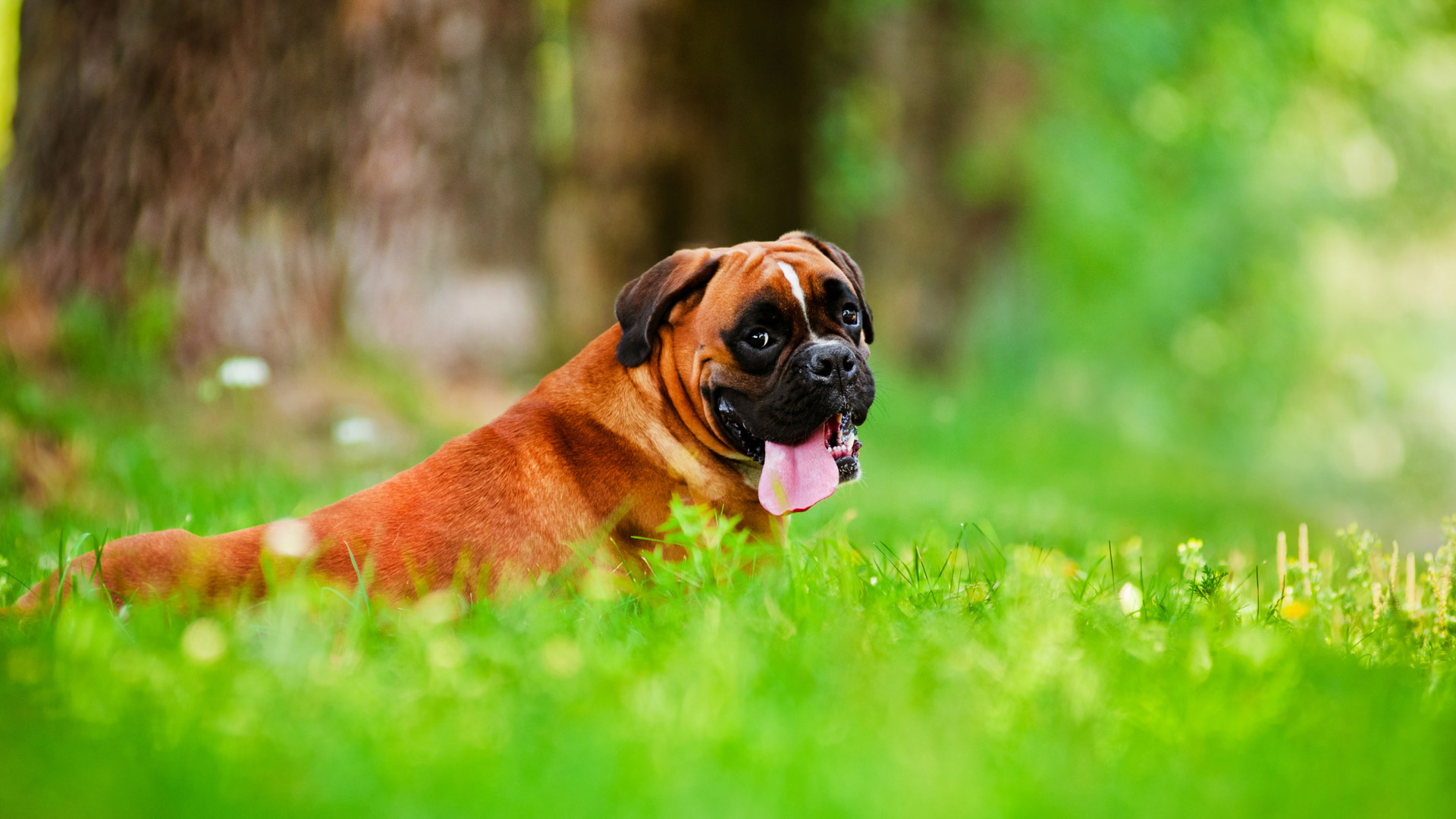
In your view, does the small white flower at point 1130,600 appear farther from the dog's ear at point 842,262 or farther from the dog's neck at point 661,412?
the dog's ear at point 842,262

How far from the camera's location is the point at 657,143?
359 inches

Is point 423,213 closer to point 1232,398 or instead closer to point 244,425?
point 244,425

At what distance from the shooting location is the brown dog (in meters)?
3.19

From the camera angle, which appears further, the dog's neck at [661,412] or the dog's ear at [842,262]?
the dog's ear at [842,262]

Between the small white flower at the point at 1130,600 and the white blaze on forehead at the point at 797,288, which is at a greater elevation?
the white blaze on forehead at the point at 797,288

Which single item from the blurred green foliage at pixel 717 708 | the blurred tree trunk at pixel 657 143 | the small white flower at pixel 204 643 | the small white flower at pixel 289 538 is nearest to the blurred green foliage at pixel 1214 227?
the blurred tree trunk at pixel 657 143

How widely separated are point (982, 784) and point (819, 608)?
2.97ft

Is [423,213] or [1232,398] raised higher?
[423,213]

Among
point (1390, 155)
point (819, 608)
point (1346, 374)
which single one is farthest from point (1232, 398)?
point (819, 608)

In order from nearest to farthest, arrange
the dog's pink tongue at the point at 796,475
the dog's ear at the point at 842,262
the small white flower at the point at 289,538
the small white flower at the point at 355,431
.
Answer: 1. the small white flower at the point at 289,538
2. the dog's pink tongue at the point at 796,475
3. the dog's ear at the point at 842,262
4. the small white flower at the point at 355,431

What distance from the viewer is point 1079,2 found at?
46.6ft

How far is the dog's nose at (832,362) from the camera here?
3.52 meters

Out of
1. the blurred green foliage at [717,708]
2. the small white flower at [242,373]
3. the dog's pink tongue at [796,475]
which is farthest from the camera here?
the small white flower at [242,373]

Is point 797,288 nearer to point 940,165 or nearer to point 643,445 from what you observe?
point 643,445
